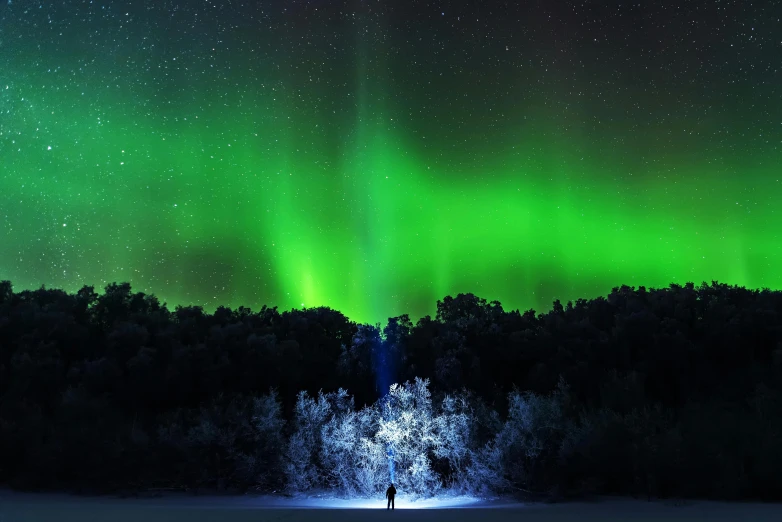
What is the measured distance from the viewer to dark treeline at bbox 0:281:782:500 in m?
28.0

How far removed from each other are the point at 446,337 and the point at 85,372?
19782 millimetres

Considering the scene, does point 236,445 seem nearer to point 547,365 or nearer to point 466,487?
point 466,487

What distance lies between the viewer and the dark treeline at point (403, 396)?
28.0 meters

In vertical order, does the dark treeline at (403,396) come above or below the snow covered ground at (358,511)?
above

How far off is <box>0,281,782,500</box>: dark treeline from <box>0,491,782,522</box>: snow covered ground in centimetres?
158

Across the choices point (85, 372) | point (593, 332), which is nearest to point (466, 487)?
point (593, 332)

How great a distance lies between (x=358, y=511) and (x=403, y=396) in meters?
7.61

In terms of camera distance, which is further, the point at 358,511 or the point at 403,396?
the point at 403,396

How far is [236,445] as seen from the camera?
105 feet

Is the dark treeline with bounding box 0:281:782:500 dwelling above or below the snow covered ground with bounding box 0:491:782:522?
above

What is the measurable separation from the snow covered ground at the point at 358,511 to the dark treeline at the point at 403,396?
1.58m

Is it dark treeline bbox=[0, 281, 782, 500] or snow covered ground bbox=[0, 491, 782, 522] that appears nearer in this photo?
Answer: snow covered ground bbox=[0, 491, 782, 522]

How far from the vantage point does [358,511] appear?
25172mm

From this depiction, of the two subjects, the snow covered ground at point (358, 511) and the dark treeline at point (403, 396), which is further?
the dark treeline at point (403, 396)
